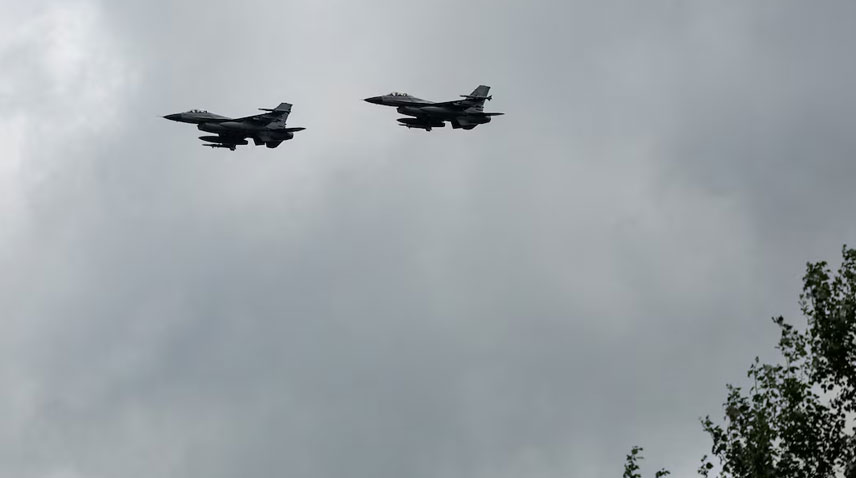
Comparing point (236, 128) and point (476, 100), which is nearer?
point (476, 100)

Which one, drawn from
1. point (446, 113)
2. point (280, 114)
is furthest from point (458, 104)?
point (280, 114)

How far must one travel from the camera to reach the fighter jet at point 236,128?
148 meters

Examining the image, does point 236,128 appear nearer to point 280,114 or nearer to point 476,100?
point 280,114

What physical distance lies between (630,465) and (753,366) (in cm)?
654

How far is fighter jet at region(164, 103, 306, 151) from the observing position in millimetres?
147500

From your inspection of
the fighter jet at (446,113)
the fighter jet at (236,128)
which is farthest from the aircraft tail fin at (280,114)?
the fighter jet at (446,113)

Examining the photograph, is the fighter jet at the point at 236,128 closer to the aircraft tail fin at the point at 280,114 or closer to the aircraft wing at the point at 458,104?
the aircraft tail fin at the point at 280,114

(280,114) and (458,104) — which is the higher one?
(280,114)

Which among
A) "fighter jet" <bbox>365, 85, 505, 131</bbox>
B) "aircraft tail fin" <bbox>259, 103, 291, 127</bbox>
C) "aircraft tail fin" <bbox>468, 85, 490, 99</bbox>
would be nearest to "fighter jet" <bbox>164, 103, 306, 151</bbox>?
"aircraft tail fin" <bbox>259, 103, 291, 127</bbox>

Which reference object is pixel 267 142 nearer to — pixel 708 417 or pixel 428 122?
pixel 428 122

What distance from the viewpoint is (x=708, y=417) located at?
51.7 metres

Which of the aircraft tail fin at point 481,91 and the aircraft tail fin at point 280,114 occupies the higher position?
the aircraft tail fin at point 280,114

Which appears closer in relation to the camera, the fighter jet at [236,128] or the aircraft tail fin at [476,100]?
the aircraft tail fin at [476,100]

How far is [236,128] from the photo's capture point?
147625mm
